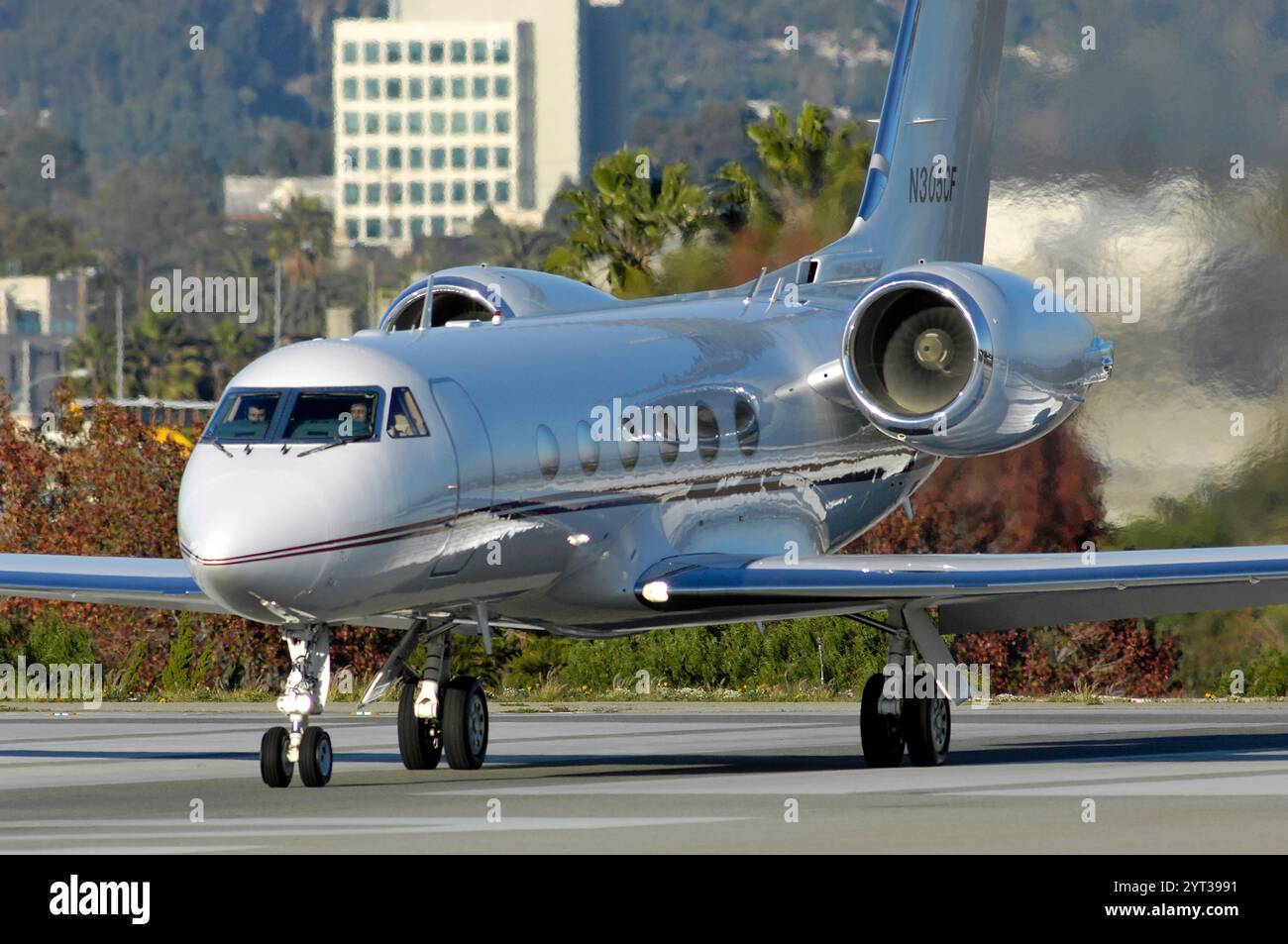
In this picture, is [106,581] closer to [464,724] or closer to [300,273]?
[464,724]

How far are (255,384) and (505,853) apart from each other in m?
6.31

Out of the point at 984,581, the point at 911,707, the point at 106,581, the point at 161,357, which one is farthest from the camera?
the point at 161,357

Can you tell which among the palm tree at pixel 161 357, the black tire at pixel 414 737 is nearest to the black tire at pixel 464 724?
the black tire at pixel 414 737

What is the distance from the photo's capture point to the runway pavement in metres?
16.2

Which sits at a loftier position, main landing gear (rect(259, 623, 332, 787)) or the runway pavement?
main landing gear (rect(259, 623, 332, 787))

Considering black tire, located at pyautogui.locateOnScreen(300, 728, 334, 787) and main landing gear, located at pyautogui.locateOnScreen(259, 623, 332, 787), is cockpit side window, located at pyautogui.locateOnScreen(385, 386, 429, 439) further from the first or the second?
black tire, located at pyautogui.locateOnScreen(300, 728, 334, 787)

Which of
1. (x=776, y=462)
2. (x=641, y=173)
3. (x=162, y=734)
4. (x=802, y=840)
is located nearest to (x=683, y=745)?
(x=776, y=462)

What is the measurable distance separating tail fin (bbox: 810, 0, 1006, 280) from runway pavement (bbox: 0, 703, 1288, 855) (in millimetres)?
5638

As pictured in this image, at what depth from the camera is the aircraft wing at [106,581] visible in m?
22.9

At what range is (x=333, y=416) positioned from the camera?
2020 centimetres

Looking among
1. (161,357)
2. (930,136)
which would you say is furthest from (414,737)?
(161,357)

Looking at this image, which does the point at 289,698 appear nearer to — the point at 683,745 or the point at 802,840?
the point at 802,840

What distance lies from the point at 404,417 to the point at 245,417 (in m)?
1.25

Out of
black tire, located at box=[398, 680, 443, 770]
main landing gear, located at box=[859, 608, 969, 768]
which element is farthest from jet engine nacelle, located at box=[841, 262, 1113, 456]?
black tire, located at box=[398, 680, 443, 770]
